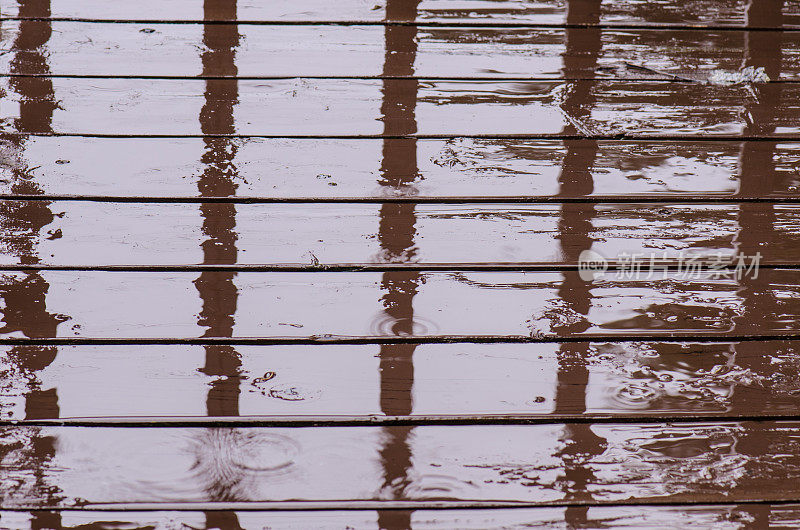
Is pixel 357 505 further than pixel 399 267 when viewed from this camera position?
No

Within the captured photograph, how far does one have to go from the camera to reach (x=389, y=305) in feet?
2.94

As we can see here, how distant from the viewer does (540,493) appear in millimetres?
705

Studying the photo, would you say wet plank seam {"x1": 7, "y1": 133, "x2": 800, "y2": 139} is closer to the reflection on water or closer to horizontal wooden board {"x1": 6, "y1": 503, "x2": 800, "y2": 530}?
the reflection on water

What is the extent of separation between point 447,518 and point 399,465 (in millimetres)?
72

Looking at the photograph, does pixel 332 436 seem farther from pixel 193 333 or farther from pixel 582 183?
pixel 582 183

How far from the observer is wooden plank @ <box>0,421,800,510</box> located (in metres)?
0.69

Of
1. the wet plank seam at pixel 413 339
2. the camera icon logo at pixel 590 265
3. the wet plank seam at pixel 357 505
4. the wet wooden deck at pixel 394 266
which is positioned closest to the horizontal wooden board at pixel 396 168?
the wet wooden deck at pixel 394 266

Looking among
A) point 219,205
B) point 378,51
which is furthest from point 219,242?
point 378,51

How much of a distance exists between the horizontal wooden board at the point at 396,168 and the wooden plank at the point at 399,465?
16.3 inches

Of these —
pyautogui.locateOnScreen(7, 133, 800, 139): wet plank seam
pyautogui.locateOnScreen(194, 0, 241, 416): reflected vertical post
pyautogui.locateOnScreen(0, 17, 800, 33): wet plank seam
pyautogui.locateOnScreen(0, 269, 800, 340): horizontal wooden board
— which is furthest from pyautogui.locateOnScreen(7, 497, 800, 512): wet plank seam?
pyautogui.locateOnScreen(0, 17, 800, 33): wet plank seam

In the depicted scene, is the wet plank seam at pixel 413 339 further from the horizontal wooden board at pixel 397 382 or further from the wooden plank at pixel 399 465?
the wooden plank at pixel 399 465

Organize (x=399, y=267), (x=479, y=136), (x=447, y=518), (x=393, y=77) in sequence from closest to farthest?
(x=447, y=518)
(x=399, y=267)
(x=479, y=136)
(x=393, y=77)

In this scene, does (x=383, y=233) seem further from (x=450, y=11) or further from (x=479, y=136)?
(x=450, y=11)

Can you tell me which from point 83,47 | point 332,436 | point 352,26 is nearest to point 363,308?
point 332,436
